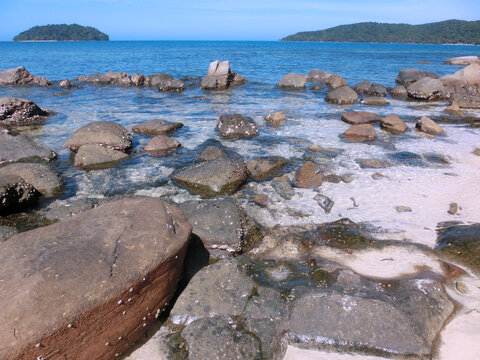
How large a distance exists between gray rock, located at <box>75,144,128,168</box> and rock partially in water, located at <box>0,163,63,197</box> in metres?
1.09

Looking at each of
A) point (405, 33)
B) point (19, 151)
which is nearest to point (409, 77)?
point (19, 151)

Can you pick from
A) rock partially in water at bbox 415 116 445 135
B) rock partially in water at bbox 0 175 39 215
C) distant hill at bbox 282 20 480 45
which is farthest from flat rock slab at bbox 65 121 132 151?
distant hill at bbox 282 20 480 45

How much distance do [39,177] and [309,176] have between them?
5.86 metres

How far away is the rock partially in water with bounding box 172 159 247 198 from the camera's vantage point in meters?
6.98

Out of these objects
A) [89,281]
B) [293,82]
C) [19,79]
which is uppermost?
[19,79]

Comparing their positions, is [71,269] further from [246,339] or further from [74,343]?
[246,339]

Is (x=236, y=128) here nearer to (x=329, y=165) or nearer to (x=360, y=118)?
(x=329, y=165)

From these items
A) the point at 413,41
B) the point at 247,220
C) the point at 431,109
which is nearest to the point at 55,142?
the point at 247,220

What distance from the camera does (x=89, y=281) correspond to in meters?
2.99

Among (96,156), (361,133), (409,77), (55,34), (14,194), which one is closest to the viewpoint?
(14,194)

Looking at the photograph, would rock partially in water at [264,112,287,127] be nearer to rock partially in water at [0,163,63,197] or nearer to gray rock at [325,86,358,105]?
gray rock at [325,86,358,105]

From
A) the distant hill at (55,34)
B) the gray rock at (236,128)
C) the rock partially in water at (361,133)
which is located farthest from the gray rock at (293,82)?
the distant hill at (55,34)

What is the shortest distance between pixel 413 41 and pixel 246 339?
149 metres

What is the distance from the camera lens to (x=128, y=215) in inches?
154
